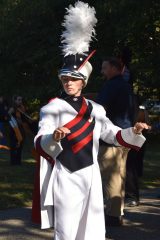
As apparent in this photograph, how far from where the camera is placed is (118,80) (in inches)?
313

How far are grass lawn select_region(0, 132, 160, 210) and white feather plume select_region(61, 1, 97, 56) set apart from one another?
3808 millimetres

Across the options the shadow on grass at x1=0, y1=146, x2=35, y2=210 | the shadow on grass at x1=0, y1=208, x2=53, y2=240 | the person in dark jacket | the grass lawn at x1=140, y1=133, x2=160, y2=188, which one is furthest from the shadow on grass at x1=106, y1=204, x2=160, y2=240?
the grass lawn at x1=140, y1=133, x2=160, y2=188

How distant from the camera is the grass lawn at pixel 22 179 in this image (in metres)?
9.56

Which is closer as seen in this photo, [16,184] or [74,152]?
[74,152]

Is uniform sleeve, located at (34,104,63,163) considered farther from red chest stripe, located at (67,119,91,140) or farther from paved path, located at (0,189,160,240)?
paved path, located at (0,189,160,240)

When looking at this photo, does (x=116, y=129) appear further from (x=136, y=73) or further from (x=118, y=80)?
(x=136, y=73)

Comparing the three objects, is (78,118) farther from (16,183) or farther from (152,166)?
(152,166)

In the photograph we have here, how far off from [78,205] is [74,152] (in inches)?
16.8

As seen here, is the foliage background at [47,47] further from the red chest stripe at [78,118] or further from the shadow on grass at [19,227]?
the red chest stripe at [78,118]

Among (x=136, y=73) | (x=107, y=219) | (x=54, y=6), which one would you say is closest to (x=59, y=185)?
(x=107, y=219)

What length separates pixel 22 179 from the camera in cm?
1177

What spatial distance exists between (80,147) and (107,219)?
8.48ft

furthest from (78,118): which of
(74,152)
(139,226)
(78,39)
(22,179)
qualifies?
(22,179)

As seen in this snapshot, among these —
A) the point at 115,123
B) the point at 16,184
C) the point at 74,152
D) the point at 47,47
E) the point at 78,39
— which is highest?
the point at 47,47
